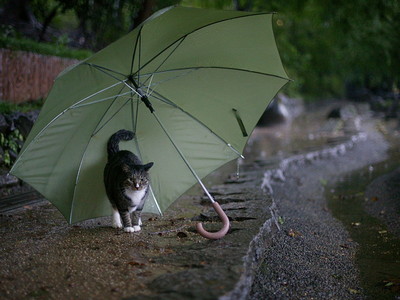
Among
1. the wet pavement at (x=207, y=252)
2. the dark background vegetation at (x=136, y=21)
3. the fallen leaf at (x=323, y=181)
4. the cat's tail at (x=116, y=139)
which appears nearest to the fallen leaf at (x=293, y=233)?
the wet pavement at (x=207, y=252)

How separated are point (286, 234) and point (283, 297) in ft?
4.74

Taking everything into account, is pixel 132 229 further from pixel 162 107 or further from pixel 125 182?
pixel 162 107

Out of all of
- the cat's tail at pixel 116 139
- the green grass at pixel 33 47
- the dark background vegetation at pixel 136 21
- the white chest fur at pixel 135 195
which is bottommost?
the white chest fur at pixel 135 195

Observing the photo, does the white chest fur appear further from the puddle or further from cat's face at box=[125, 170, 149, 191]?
the puddle

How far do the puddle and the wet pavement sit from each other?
4 cm

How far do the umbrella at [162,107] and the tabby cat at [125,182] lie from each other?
0.11 metres

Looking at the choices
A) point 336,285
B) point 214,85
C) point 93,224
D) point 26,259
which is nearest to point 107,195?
point 93,224

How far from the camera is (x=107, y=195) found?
182 inches

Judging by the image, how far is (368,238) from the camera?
550cm

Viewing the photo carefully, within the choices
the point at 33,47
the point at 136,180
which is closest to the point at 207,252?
the point at 136,180

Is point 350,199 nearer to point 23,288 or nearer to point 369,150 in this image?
point 369,150

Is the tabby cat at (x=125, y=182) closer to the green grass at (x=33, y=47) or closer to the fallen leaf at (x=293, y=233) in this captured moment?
the fallen leaf at (x=293, y=233)

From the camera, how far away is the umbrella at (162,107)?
3.77 metres

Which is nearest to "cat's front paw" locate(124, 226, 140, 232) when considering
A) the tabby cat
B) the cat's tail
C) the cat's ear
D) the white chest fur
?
the tabby cat
